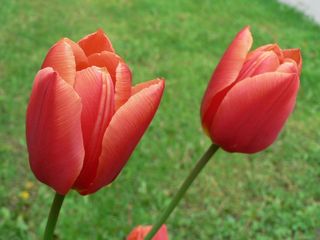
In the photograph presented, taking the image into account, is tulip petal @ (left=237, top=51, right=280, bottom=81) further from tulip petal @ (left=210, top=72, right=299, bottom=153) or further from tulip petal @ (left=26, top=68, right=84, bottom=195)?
tulip petal @ (left=26, top=68, right=84, bottom=195)

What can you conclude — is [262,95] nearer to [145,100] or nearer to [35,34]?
[145,100]

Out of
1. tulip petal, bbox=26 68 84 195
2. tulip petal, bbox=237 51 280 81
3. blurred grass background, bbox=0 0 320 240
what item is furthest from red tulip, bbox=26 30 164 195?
blurred grass background, bbox=0 0 320 240

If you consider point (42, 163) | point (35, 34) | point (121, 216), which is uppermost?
point (42, 163)

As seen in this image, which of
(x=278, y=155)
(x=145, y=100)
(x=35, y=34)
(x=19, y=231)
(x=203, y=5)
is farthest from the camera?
(x=203, y=5)

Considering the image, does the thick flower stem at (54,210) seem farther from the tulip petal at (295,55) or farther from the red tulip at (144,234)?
the tulip petal at (295,55)

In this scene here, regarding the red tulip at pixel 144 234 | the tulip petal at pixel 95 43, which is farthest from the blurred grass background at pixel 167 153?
the tulip petal at pixel 95 43

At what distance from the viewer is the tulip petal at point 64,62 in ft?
1.58

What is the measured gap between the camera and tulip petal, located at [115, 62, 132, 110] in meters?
0.49

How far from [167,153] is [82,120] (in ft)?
9.36

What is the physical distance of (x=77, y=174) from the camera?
1.59 ft

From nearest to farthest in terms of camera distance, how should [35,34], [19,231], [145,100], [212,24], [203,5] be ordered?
[145,100] < [19,231] < [35,34] < [212,24] < [203,5]

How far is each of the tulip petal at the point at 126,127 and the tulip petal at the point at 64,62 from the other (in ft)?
0.15

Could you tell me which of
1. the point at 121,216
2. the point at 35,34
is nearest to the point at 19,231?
the point at 121,216

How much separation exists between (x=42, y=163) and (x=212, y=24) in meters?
4.77
